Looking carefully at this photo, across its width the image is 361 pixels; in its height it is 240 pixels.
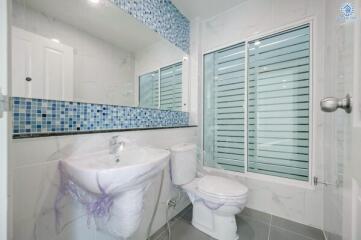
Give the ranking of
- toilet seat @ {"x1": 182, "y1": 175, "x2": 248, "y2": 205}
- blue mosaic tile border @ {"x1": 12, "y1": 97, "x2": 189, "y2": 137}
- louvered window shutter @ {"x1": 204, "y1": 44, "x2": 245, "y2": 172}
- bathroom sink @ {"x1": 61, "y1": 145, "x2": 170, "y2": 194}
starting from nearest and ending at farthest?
bathroom sink @ {"x1": 61, "y1": 145, "x2": 170, "y2": 194}
blue mosaic tile border @ {"x1": 12, "y1": 97, "x2": 189, "y2": 137}
toilet seat @ {"x1": 182, "y1": 175, "x2": 248, "y2": 205}
louvered window shutter @ {"x1": 204, "y1": 44, "x2": 245, "y2": 172}

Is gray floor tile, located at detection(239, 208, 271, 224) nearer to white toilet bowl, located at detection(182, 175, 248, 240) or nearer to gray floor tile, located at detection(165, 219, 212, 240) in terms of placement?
white toilet bowl, located at detection(182, 175, 248, 240)

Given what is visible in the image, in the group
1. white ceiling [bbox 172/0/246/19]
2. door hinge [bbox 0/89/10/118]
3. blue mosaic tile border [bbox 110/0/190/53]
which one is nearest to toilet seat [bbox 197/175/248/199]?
door hinge [bbox 0/89/10/118]

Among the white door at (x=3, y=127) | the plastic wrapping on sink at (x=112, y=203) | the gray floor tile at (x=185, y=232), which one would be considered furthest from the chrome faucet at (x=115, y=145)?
the gray floor tile at (x=185, y=232)

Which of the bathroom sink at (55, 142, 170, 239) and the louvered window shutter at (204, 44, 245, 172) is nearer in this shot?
the bathroom sink at (55, 142, 170, 239)

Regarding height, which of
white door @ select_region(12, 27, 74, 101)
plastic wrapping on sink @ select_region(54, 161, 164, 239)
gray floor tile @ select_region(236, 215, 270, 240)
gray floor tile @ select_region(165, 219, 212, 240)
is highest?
white door @ select_region(12, 27, 74, 101)

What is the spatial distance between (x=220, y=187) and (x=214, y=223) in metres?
0.33

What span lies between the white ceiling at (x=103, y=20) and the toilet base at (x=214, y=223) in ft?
5.12

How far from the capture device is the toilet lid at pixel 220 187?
1.23 metres

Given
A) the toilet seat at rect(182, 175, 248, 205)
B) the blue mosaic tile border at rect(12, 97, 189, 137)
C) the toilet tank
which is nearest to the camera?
the blue mosaic tile border at rect(12, 97, 189, 137)

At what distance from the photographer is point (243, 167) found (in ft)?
6.06

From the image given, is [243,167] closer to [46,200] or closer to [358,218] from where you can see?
[358,218]

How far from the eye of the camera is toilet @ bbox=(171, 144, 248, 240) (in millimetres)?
1230

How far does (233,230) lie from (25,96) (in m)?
1.66

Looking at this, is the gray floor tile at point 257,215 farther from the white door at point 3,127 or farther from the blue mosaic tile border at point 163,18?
the blue mosaic tile border at point 163,18
